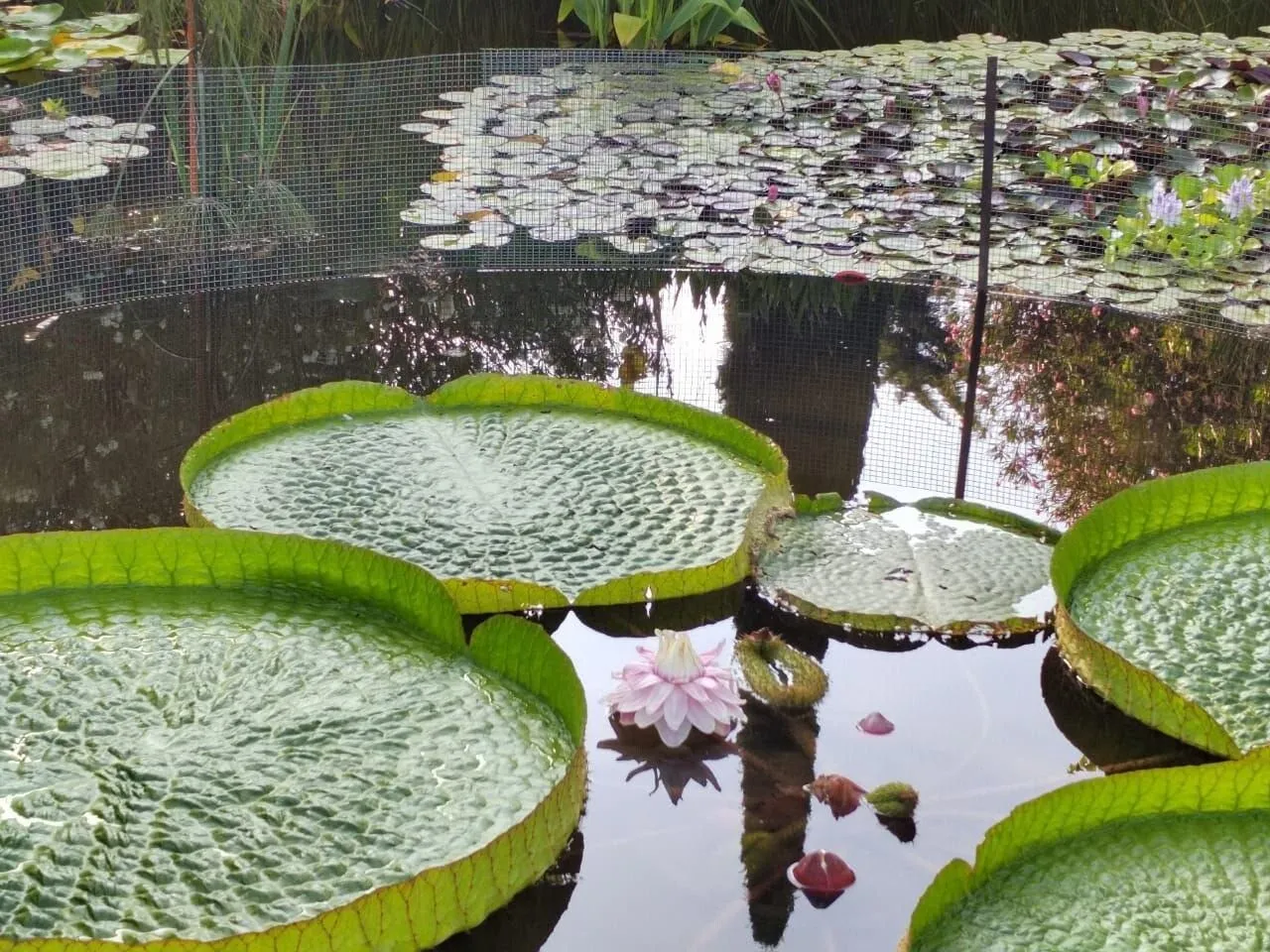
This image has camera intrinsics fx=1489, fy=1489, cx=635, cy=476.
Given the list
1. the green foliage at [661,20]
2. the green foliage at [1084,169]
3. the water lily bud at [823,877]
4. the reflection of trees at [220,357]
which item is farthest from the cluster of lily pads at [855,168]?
the water lily bud at [823,877]

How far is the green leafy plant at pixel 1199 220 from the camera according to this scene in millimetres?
4227

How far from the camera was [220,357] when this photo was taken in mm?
3744

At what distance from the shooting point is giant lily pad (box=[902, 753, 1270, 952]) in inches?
63.7

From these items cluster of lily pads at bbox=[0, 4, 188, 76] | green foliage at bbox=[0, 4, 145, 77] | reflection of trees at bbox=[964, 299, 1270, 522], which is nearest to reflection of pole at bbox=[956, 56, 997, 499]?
reflection of trees at bbox=[964, 299, 1270, 522]

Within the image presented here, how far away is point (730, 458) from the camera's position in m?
2.83

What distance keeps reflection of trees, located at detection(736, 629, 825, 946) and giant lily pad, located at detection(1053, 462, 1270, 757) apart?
18.2 inches

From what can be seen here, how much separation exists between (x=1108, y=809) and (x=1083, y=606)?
0.58m

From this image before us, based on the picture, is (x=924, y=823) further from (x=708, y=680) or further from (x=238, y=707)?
(x=238, y=707)

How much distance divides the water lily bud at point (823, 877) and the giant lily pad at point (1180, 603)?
543mm

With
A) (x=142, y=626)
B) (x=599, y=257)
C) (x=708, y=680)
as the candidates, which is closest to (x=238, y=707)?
(x=142, y=626)

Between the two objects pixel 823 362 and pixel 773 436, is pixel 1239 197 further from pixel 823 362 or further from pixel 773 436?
pixel 773 436

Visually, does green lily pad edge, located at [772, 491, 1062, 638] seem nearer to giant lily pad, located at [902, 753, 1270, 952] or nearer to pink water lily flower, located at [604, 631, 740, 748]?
pink water lily flower, located at [604, 631, 740, 748]

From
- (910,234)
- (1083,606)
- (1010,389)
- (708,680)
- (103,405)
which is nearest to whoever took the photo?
(708,680)

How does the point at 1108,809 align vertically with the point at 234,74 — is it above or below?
below
